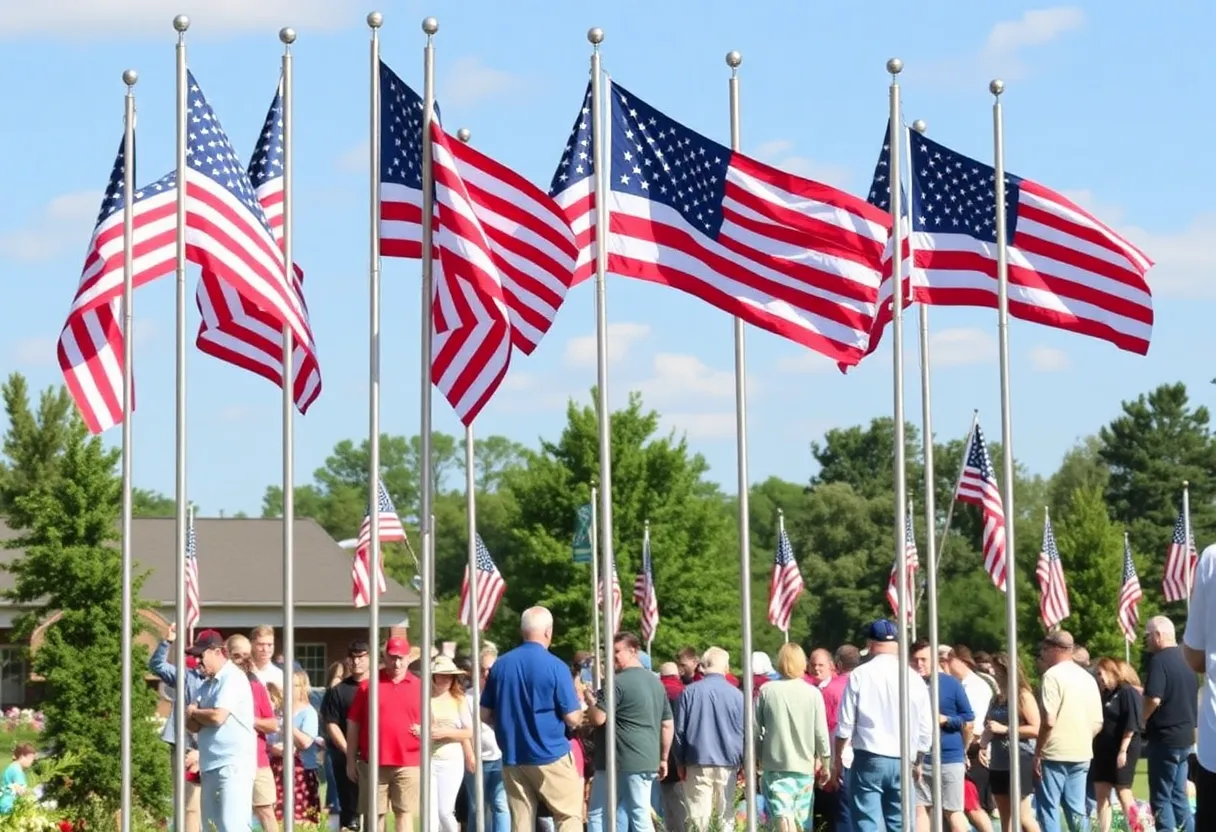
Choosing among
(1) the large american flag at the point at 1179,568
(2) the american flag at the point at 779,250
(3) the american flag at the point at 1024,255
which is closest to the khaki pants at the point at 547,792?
(2) the american flag at the point at 779,250

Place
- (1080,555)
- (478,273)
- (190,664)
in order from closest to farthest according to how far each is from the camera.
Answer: (478,273) → (190,664) → (1080,555)

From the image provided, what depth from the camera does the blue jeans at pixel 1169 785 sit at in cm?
1702

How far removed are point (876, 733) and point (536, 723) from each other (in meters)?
2.44

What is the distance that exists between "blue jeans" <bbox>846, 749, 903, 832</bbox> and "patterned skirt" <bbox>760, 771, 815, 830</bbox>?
134 cm

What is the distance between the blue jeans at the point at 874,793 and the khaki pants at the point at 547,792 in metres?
2.01

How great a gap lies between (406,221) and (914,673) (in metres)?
5.02

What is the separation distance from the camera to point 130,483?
13.2 metres

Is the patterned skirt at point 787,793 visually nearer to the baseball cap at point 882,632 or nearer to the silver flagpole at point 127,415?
the baseball cap at point 882,632

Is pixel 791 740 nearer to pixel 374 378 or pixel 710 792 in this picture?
pixel 710 792

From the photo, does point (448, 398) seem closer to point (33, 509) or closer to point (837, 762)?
point (837, 762)

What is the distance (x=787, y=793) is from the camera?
52.3 feet

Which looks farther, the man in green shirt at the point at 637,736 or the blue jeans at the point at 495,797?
the blue jeans at the point at 495,797

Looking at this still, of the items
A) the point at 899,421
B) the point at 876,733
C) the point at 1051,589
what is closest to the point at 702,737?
the point at 876,733

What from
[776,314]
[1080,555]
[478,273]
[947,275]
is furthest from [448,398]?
[1080,555]
